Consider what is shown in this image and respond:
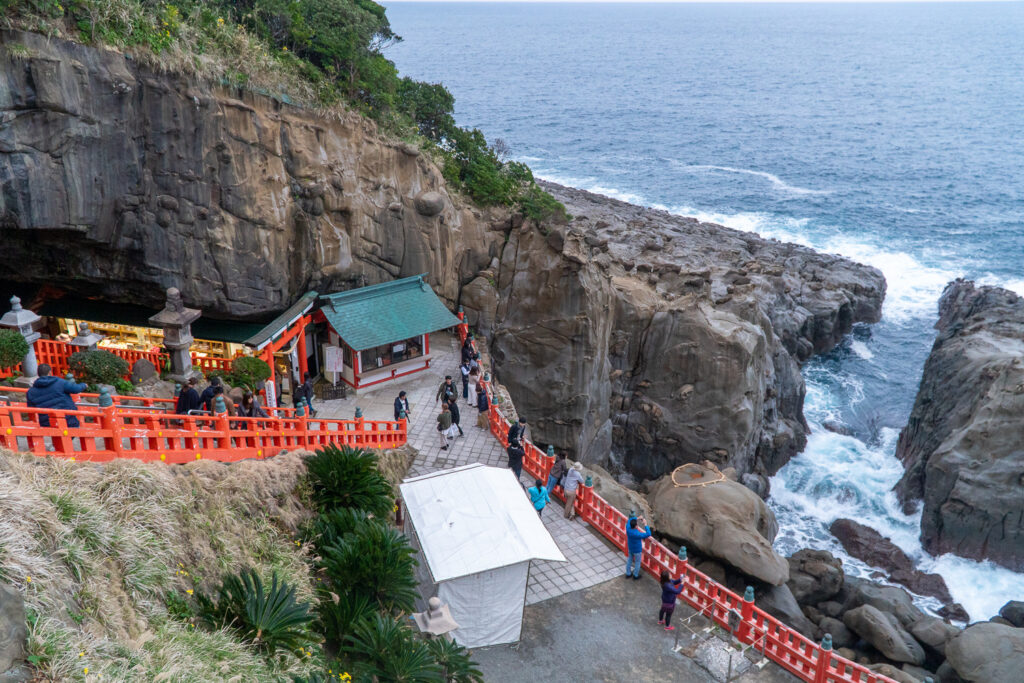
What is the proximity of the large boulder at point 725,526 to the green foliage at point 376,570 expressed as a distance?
9.75 metres

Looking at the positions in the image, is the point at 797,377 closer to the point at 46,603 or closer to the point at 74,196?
the point at 74,196

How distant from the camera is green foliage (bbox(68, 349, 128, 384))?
21.4 metres

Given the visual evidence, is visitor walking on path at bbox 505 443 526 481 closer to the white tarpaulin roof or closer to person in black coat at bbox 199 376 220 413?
the white tarpaulin roof

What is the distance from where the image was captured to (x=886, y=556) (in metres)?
34.2

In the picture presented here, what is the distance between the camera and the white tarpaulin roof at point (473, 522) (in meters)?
15.3

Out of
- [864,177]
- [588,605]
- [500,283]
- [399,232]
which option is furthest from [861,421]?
[864,177]

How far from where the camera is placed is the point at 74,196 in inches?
934

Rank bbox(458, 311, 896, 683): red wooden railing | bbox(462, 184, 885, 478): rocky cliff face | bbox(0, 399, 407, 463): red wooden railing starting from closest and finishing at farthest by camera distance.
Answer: bbox(0, 399, 407, 463): red wooden railing
bbox(458, 311, 896, 683): red wooden railing
bbox(462, 184, 885, 478): rocky cliff face

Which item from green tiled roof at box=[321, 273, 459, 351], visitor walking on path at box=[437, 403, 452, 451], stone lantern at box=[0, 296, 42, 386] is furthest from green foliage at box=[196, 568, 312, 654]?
green tiled roof at box=[321, 273, 459, 351]

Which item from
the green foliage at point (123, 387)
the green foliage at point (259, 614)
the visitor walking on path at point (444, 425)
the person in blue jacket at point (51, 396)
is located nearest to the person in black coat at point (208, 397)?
the green foliage at point (123, 387)

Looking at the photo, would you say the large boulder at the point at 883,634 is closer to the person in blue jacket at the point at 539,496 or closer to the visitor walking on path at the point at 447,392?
the person in blue jacket at the point at 539,496

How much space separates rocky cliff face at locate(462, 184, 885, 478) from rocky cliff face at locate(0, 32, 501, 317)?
602 centimetres

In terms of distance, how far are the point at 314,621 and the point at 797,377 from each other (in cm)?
3646

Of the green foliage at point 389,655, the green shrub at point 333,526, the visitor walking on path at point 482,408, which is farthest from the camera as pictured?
the visitor walking on path at point 482,408
